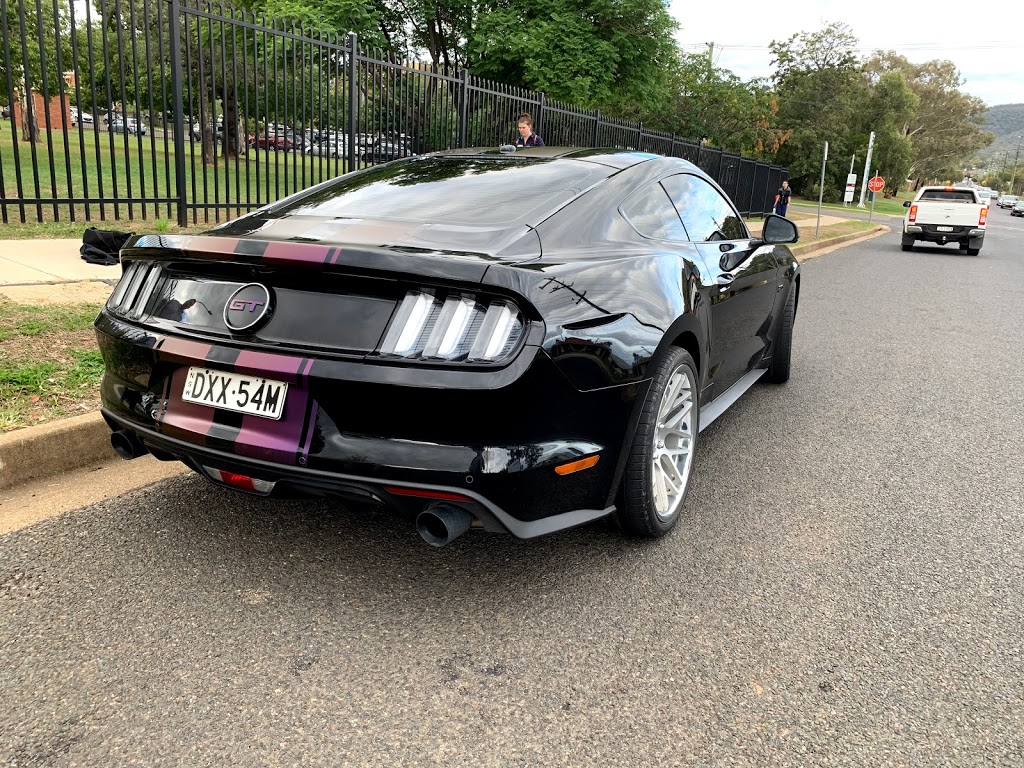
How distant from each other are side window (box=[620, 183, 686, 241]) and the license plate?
160 centimetres

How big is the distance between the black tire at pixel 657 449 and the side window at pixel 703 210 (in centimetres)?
85

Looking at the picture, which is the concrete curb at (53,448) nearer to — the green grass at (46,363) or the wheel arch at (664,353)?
the green grass at (46,363)

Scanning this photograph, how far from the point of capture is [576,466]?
247 centimetres

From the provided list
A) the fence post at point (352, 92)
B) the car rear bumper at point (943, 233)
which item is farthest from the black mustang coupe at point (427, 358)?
the car rear bumper at point (943, 233)

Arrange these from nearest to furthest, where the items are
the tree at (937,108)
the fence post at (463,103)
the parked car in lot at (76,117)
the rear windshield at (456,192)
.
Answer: the rear windshield at (456,192), the parked car in lot at (76,117), the fence post at (463,103), the tree at (937,108)

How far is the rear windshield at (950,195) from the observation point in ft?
66.1

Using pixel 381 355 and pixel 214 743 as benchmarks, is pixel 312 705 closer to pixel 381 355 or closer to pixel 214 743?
pixel 214 743

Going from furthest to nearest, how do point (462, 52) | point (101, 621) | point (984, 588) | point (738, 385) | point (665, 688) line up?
point (462, 52)
point (738, 385)
point (984, 588)
point (101, 621)
point (665, 688)

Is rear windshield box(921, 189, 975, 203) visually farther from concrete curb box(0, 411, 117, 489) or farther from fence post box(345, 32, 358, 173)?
concrete curb box(0, 411, 117, 489)

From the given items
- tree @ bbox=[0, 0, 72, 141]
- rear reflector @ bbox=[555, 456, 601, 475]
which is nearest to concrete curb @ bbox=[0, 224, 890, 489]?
rear reflector @ bbox=[555, 456, 601, 475]

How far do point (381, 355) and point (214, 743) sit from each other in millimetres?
1064

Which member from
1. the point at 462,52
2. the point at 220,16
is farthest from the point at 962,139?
the point at 220,16

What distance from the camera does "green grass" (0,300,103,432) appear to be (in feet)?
11.6

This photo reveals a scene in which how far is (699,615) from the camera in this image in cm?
260
